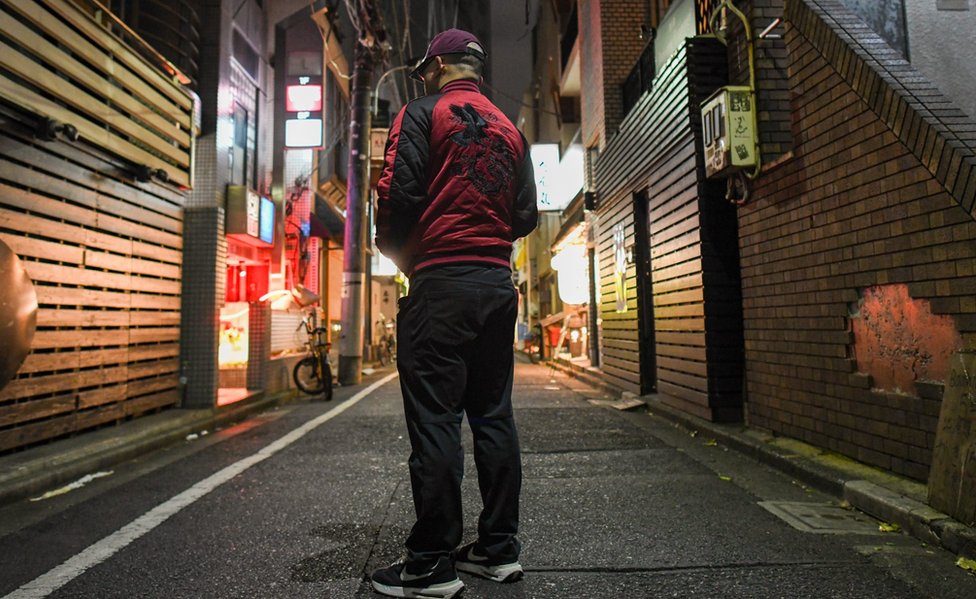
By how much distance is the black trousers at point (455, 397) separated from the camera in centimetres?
237

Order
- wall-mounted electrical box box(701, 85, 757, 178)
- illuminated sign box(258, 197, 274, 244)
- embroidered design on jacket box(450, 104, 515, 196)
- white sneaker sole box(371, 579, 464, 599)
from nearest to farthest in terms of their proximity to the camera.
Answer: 1. white sneaker sole box(371, 579, 464, 599)
2. embroidered design on jacket box(450, 104, 515, 196)
3. wall-mounted electrical box box(701, 85, 757, 178)
4. illuminated sign box(258, 197, 274, 244)

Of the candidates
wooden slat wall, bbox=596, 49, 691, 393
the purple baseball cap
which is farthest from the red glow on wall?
wooden slat wall, bbox=596, 49, 691, 393

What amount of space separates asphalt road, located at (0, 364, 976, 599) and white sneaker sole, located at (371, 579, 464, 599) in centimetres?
10

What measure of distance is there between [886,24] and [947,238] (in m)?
2.90

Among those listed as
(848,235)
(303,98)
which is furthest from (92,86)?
(303,98)

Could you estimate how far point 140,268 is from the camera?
7.50 m

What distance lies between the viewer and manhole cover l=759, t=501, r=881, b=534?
3.30 metres

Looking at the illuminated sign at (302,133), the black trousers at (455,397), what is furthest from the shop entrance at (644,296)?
the illuminated sign at (302,133)

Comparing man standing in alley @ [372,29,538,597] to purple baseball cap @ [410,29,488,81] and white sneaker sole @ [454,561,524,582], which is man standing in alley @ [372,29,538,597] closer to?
white sneaker sole @ [454,561,524,582]

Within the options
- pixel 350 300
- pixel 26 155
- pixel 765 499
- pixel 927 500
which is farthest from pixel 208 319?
pixel 927 500

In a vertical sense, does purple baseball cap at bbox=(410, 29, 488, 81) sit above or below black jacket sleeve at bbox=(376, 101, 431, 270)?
above

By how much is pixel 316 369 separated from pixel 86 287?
506 centimetres

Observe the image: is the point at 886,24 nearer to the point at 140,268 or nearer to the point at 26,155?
the point at 26,155

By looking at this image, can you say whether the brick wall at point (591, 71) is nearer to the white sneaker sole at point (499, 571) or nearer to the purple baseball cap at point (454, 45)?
the purple baseball cap at point (454, 45)
